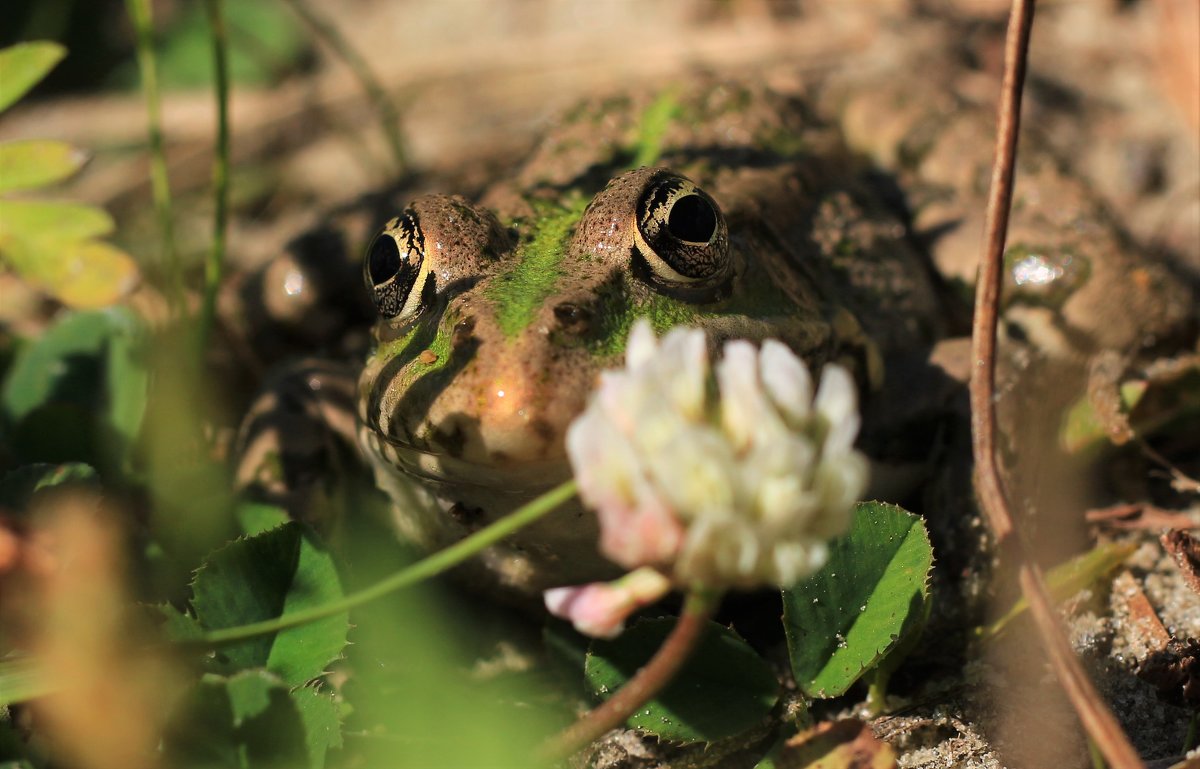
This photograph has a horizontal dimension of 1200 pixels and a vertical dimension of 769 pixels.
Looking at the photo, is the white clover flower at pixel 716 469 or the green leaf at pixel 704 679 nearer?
the white clover flower at pixel 716 469

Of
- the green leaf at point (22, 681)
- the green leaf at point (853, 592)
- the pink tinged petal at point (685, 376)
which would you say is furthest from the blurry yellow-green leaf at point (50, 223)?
the green leaf at point (853, 592)

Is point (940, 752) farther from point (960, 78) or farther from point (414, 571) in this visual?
point (960, 78)

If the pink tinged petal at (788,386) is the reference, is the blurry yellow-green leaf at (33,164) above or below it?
above

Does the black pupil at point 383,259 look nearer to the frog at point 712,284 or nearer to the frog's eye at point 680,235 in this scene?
the frog at point 712,284

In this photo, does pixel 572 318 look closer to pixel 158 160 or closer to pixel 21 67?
pixel 21 67

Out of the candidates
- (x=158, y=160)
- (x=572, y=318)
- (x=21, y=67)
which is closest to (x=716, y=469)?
(x=572, y=318)

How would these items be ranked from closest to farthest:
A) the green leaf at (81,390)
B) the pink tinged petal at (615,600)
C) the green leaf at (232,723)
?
the pink tinged petal at (615,600) < the green leaf at (232,723) < the green leaf at (81,390)
